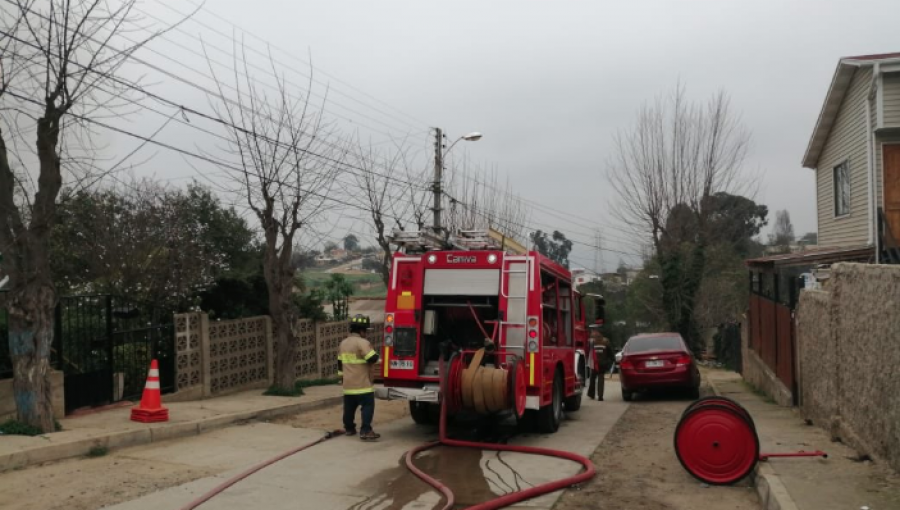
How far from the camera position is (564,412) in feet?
47.7

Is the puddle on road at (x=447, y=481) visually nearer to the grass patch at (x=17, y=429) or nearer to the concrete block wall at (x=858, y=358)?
the concrete block wall at (x=858, y=358)

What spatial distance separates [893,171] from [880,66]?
234 cm

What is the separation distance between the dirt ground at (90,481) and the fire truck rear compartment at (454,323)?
359 cm

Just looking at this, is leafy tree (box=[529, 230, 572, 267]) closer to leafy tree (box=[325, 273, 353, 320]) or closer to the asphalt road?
leafy tree (box=[325, 273, 353, 320])

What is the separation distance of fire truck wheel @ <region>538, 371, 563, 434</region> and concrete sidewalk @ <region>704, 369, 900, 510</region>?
9.66 ft

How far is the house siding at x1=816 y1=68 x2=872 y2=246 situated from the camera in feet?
57.0

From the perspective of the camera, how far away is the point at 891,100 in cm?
1612

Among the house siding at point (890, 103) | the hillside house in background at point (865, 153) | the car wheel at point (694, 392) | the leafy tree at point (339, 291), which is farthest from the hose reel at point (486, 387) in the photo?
the leafy tree at point (339, 291)

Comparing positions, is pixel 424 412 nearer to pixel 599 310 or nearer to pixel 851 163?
pixel 599 310

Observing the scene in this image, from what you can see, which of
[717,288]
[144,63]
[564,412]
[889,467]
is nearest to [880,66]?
[564,412]

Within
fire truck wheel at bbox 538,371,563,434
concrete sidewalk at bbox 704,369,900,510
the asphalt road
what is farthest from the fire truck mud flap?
concrete sidewalk at bbox 704,369,900,510

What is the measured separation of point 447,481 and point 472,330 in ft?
12.1

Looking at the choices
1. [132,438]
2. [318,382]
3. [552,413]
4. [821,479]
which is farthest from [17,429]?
[318,382]

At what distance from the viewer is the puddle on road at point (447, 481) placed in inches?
282
